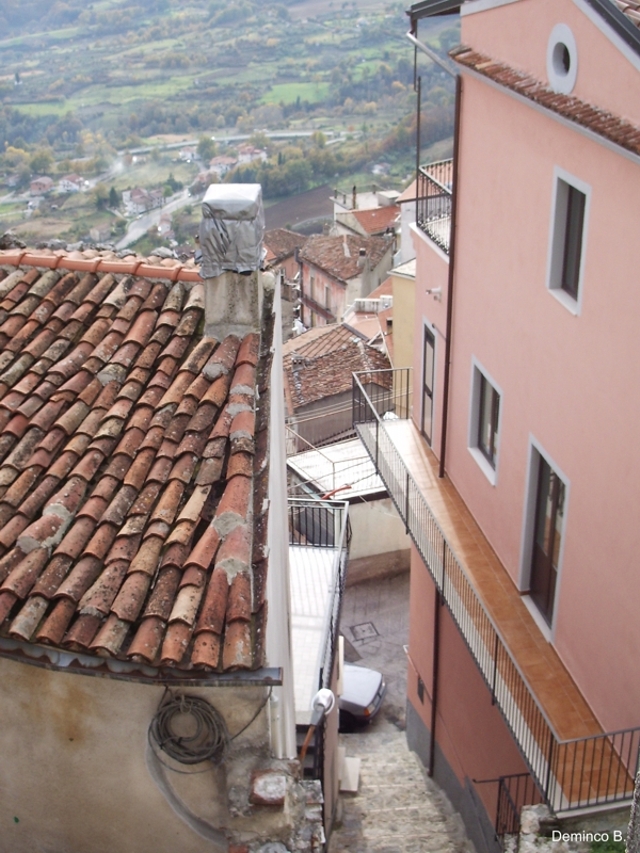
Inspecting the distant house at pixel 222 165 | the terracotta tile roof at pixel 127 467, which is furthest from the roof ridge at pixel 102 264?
the distant house at pixel 222 165

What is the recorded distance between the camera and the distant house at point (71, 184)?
104750mm

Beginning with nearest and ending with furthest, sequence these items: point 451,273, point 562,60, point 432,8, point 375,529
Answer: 1. point 562,60
2. point 432,8
3. point 451,273
4. point 375,529

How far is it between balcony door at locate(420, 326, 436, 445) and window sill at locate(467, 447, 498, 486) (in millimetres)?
1993

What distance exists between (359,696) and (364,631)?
307 cm

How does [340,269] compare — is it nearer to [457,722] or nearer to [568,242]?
[457,722]

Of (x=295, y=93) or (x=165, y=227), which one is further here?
(x=295, y=93)

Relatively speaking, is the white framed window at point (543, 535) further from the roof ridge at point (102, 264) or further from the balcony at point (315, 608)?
the roof ridge at point (102, 264)

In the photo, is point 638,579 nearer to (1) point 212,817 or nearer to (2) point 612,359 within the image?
(2) point 612,359

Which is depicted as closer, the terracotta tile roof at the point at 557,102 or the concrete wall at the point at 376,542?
the terracotta tile roof at the point at 557,102

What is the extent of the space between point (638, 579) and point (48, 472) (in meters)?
4.80

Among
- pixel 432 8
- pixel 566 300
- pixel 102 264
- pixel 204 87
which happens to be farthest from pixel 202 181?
pixel 102 264

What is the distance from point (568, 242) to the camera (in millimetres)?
8727

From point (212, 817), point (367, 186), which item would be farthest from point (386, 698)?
point (367, 186)

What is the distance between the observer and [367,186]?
10112cm
